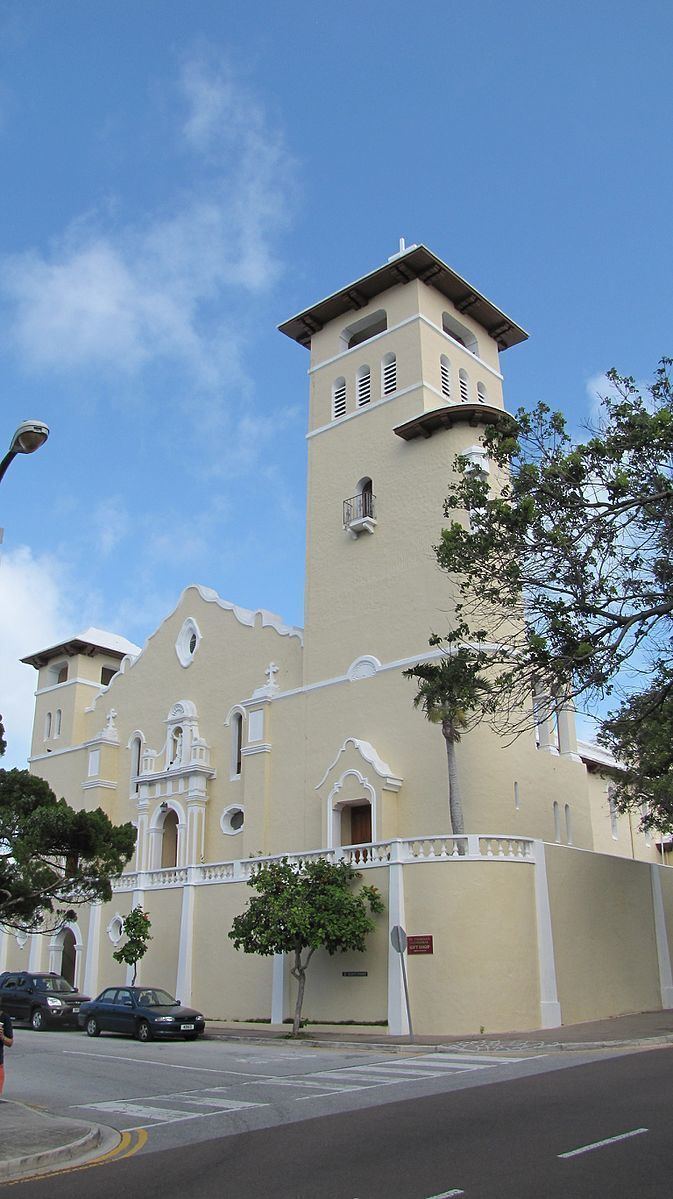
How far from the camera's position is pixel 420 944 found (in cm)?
2372

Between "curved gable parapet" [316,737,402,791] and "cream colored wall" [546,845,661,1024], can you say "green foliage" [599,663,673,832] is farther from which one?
"curved gable parapet" [316,737,402,791]

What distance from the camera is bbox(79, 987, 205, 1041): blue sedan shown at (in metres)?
22.6

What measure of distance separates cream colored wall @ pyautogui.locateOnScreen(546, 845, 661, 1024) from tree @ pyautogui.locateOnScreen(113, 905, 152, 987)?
1252cm

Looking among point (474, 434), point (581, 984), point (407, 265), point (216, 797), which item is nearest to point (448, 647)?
point (474, 434)

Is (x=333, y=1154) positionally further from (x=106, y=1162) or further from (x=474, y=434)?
(x=474, y=434)

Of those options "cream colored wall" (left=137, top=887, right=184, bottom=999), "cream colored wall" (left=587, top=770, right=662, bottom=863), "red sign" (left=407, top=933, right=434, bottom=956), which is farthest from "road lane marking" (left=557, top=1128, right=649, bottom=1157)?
"cream colored wall" (left=587, top=770, right=662, bottom=863)

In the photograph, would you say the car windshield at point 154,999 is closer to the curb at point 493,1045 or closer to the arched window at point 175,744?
the curb at point 493,1045

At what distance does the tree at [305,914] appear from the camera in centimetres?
2416

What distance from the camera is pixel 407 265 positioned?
113 feet

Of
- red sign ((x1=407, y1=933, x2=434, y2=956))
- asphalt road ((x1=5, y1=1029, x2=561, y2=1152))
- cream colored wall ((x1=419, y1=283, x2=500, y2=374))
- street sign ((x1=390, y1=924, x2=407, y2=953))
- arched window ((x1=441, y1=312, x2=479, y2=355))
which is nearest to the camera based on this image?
asphalt road ((x1=5, y1=1029, x2=561, y2=1152))

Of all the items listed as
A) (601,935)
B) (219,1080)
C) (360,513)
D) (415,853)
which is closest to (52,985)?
(415,853)

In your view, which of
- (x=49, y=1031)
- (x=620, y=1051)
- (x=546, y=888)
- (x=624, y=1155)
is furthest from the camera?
(x=49, y=1031)

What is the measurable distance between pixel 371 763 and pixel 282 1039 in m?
8.20

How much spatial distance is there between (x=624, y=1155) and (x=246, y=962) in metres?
21.2
